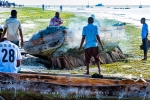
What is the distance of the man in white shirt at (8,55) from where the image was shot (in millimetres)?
8023

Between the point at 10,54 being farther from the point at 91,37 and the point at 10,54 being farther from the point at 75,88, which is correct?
the point at 91,37

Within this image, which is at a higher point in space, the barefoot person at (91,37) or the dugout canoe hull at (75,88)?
the barefoot person at (91,37)

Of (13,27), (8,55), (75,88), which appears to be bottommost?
(75,88)

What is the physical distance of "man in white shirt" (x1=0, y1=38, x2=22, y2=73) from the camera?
8.02 meters

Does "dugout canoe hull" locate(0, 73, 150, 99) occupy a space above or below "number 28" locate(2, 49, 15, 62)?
below

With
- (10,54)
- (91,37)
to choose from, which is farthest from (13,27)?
(10,54)

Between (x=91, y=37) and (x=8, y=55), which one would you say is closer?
(x=8, y=55)

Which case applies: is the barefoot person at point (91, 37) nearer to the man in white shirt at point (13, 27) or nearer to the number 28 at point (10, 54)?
the man in white shirt at point (13, 27)

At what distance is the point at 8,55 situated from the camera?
805 centimetres

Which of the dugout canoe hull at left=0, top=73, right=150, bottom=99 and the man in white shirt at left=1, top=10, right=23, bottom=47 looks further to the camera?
the man in white shirt at left=1, top=10, right=23, bottom=47

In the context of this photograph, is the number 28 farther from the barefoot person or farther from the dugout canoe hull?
the barefoot person

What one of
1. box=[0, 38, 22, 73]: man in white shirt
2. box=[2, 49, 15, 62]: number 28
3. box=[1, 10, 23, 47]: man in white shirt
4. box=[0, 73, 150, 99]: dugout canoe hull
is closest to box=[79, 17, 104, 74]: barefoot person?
box=[1, 10, 23, 47]: man in white shirt

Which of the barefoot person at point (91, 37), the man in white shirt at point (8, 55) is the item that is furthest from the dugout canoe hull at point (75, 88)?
the barefoot person at point (91, 37)

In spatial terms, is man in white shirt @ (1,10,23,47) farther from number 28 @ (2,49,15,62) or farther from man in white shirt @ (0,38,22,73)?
number 28 @ (2,49,15,62)
